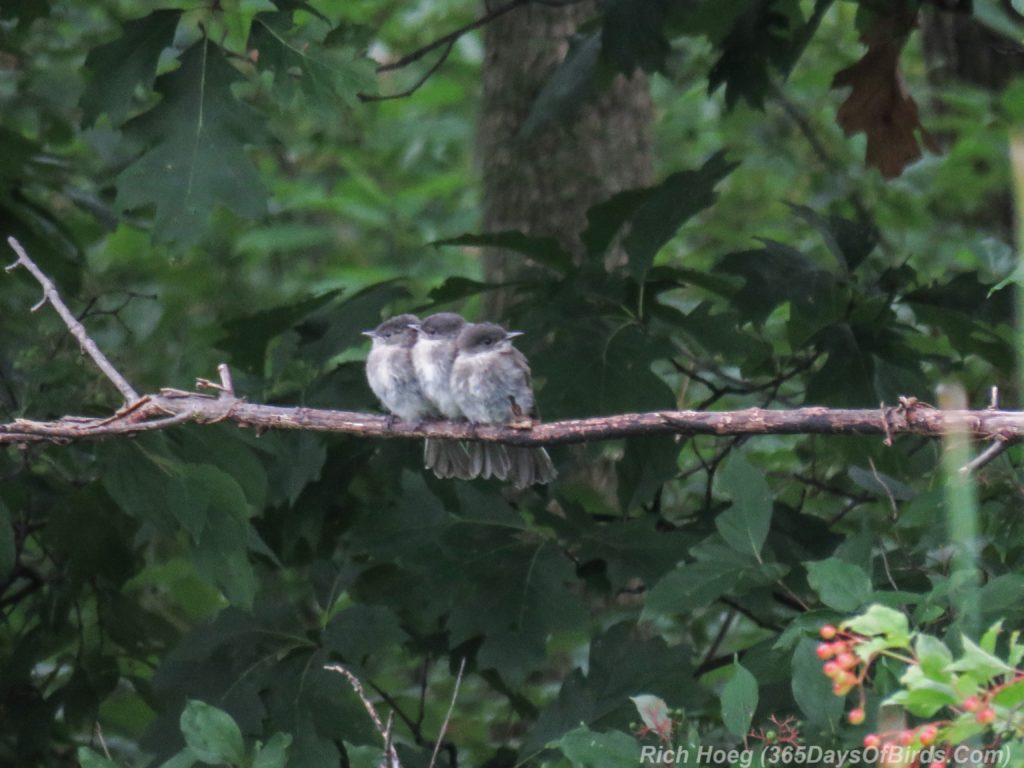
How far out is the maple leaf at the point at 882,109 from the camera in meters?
4.61

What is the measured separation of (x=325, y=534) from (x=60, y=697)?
1005 mm

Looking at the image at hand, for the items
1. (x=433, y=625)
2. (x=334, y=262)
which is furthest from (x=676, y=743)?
(x=334, y=262)

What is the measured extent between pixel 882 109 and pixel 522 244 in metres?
1.40

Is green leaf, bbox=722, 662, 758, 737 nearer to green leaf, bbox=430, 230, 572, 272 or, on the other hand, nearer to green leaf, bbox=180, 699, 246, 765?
green leaf, bbox=180, 699, 246, 765

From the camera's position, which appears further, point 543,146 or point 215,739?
point 543,146

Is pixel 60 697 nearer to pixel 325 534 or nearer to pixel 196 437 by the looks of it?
pixel 325 534

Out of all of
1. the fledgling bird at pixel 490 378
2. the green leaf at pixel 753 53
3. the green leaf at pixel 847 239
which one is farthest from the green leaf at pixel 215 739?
the green leaf at pixel 753 53

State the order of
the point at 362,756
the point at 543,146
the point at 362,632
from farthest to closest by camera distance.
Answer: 1. the point at 543,146
2. the point at 362,632
3. the point at 362,756

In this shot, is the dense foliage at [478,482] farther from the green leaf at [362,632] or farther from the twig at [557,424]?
the twig at [557,424]

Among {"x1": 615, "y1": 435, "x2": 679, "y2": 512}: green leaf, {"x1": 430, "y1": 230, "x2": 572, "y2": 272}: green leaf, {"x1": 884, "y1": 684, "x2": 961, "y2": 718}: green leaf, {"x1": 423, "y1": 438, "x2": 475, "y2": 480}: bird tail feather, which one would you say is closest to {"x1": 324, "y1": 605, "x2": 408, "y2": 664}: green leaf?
{"x1": 423, "y1": 438, "x2": 475, "y2": 480}: bird tail feather

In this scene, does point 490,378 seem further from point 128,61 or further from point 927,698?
point 927,698

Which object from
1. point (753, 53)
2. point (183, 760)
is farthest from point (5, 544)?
point (753, 53)

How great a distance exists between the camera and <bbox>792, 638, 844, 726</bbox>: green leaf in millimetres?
2629

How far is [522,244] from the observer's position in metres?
4.18
